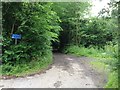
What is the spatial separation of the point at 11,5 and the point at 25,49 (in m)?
2.23

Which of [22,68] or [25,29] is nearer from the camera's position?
[22,68]

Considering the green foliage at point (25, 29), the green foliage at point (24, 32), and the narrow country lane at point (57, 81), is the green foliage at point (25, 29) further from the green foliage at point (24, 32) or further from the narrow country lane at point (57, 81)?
the narrow country lane at point (57, 81)

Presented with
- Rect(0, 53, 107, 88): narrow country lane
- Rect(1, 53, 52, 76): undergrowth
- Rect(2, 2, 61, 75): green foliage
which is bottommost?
Rect(0, 53, 107, 88): narrow country lane

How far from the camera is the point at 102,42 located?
60.4ft

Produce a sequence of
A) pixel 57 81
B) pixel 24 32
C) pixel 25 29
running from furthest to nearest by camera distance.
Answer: pixel 24 32 → pixel 25 29 → pixel 57 81

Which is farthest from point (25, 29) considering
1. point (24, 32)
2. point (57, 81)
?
point (57, 81)

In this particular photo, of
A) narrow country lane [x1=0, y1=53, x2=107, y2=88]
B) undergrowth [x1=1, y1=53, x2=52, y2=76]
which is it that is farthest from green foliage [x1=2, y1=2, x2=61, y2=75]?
narrow country lane [x1=0, y1=53, x2=107, y2=88]

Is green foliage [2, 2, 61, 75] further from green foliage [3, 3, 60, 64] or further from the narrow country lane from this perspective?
→ the narrow country lane

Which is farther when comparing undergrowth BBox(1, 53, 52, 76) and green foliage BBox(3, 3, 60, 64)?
green foliage BBox(3, 3, 60, 64)

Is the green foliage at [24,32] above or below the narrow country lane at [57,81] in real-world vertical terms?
above

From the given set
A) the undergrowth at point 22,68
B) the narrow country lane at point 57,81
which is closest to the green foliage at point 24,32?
the undergrowth at point 22,68

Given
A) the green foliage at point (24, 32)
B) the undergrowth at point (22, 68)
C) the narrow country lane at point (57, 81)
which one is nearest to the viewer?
the narrow country lane at point (57, 81)

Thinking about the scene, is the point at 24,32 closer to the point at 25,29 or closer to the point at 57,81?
the point at 25,29

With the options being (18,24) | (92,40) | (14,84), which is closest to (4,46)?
(18,24)
